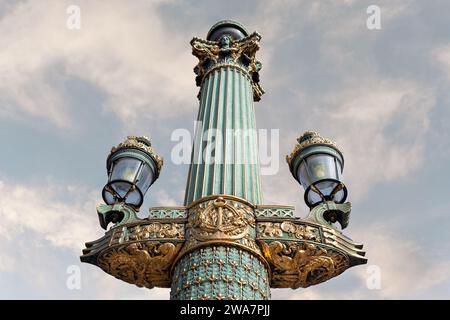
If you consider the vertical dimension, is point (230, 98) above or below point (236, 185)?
above

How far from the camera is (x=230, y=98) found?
1234 centimetres

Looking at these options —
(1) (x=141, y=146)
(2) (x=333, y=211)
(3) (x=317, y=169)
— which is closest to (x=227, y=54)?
(1) (x=141, y=146)

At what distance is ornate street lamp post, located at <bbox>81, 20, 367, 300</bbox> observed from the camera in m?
8.55

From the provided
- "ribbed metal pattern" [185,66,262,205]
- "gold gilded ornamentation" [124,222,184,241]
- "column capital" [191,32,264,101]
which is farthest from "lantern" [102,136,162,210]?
"column capital" [191,32,264,101]

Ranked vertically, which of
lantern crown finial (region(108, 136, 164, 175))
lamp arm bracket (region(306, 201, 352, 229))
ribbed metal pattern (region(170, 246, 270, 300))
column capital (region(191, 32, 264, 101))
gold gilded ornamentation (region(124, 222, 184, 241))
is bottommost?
ribbed metal pattern (region(170, 246, 270, 300))

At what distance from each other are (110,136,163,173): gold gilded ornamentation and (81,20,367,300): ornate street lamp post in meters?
0.03

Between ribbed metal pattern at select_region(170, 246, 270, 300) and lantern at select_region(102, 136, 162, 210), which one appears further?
lantern at select_region(102, 136, 162, 210)

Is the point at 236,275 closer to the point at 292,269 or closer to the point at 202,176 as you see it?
the point at 292,269

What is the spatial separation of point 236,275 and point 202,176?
2.60m

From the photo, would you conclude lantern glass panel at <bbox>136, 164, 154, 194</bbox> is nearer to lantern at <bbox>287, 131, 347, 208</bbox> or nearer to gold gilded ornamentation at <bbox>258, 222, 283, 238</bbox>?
lantern at <bbox>287, 131, 347, 208</bbox>

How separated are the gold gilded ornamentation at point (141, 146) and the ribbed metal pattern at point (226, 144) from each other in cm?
109

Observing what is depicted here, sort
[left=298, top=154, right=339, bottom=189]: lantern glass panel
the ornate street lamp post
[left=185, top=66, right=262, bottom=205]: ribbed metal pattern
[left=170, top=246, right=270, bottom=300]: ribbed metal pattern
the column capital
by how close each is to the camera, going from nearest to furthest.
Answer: [left=170, top=246, right=270, bottom=300]: ribbed metal pattern < the ornate street lamp post < [left=185, top=66, right=262, bottom=205]: ribbed metal pattern < [left=298, top=154, right=339, bottom=189]: lantern glass panel < the column capital
